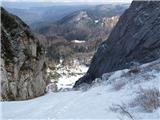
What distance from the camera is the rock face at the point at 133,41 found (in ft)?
85.0

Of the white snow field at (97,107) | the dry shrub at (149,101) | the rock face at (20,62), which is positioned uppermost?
the dry shrub at (149,101)

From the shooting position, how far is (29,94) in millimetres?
28016

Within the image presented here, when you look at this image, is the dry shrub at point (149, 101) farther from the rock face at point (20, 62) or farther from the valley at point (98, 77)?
the rock face at point (20, 62)

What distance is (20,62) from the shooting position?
2727 centimetres

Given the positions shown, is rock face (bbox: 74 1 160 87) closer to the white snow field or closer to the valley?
the valley

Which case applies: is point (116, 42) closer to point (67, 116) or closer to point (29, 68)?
point (29, 68)

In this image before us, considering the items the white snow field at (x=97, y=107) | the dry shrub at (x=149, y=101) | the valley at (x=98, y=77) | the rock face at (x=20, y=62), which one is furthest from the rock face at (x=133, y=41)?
the dry shrub at (x=149, y=101)

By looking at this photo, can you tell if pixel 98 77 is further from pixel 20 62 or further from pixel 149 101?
pixel 149 101

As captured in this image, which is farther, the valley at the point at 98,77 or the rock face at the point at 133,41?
the rock face at the point at 133,41

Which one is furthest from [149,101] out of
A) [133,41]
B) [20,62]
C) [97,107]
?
[133,41]

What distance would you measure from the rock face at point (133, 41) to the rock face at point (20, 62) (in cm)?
344

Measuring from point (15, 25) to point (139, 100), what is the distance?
837 inches

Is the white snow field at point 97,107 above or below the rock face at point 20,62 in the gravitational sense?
above

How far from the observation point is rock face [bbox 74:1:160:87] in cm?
2592
